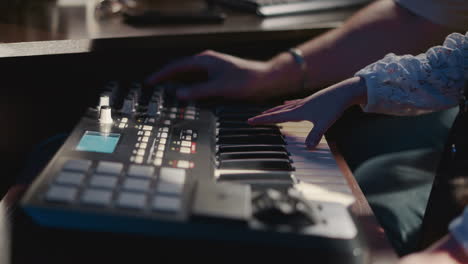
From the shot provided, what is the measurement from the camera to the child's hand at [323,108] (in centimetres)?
86

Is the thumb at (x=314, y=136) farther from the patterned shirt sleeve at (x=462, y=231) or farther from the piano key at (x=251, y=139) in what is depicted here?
the patterned shirt sleeve at (x=462, y=231)

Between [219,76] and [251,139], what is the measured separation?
10.4 inches

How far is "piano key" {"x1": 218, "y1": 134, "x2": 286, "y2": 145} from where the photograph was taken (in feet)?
2.75

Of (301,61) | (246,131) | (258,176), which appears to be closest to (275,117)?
(246,131)

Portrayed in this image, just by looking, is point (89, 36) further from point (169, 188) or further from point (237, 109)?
point (169, 188)

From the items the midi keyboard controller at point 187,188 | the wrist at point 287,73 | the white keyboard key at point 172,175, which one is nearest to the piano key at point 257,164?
the midi keyboard controller at point 187,188

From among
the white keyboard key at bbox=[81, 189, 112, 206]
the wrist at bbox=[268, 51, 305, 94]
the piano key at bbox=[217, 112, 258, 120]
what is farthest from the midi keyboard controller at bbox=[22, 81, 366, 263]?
the wrist at bbox=[268, 51, 305, 94]

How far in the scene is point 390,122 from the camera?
126 centimetres

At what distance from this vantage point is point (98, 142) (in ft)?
2.44

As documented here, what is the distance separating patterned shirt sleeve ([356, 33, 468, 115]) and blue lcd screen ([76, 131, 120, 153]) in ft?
1.60

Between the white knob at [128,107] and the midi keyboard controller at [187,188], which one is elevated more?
the white knob at [128,107]

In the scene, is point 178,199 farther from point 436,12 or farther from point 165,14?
point 436,12

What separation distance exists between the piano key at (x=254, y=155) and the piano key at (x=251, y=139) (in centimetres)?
5

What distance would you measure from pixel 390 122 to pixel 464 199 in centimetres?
41
